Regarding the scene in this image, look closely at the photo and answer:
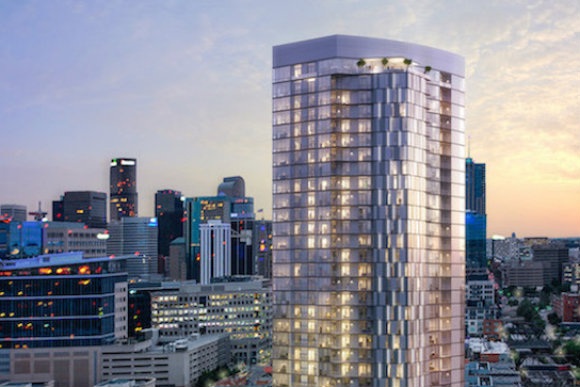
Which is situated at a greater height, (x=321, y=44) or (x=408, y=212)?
(x=321, y=44)

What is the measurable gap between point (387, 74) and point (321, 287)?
36.1 m

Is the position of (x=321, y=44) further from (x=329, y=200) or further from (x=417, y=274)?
(x=417, y=274)

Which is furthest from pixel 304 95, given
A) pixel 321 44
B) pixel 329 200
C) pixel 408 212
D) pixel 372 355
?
pixel 372 355

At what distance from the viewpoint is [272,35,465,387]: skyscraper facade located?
12500 cm

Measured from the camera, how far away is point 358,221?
127 metres

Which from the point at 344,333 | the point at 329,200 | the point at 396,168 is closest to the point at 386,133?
the point at 396,168

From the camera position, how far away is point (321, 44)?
12800cm

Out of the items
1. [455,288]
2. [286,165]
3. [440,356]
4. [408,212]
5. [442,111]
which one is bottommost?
[440,356]

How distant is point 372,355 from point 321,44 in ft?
167

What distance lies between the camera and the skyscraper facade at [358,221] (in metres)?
125

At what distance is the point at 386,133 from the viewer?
126 m

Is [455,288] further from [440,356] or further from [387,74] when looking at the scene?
[387,74]

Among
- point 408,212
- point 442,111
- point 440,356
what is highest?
point 442,111

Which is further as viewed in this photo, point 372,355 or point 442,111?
point 442,111
